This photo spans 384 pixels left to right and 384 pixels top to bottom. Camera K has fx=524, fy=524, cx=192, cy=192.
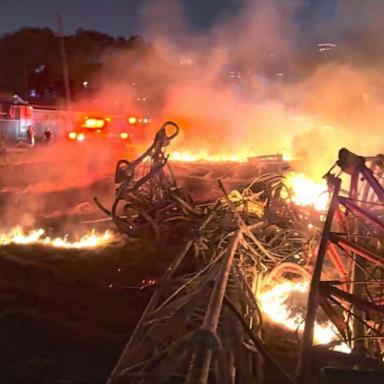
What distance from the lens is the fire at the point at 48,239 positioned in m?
7.17

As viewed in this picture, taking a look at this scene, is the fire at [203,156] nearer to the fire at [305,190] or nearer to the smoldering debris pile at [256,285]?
the fire at [305,190]

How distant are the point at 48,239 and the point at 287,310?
3.71 m

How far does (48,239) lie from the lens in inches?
290

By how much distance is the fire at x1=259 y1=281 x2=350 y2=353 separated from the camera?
465 centimetres

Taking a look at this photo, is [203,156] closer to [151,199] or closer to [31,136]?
[31,136]

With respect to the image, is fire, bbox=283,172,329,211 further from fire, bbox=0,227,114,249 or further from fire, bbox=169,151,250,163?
fire, bbox=169,151,250,163

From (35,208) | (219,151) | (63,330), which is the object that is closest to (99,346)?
(63,330)

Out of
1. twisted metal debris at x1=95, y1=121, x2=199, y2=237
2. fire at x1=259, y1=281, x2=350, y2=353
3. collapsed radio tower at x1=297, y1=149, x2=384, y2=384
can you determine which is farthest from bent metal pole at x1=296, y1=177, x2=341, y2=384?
twisted metal debris at x1=95, y1=121, x2=199, y2=237

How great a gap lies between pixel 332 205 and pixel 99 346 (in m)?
2.19

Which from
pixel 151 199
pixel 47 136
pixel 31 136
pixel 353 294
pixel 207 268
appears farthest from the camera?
pixel 47 136

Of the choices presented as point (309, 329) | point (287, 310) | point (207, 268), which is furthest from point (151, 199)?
point (309, 329)

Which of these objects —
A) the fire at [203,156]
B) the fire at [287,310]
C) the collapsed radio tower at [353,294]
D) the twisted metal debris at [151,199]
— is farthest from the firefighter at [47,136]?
the collapsed radio tower at [353,294]

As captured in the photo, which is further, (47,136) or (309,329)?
(47,136)

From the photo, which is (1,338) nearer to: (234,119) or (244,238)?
(244,238)
